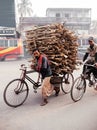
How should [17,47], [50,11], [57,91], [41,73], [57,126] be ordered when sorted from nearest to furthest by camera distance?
1. [57,126]
2. [41,73]
3. [57,91]
4. [17,47]
5. [50,11]

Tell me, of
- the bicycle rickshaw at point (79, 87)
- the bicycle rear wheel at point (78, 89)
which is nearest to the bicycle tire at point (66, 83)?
the bicycle rickshaw at point (79, 87)

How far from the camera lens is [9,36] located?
3162 cm

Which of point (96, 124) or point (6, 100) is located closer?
point (96, 124)

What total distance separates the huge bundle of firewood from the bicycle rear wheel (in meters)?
0.48

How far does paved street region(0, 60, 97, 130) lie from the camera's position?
20.4 ft

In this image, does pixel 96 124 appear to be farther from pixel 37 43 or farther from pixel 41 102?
pixel 37 43

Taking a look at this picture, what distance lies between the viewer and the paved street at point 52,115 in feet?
20.4

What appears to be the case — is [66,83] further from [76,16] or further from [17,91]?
[76,16]

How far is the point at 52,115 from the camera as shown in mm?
7062

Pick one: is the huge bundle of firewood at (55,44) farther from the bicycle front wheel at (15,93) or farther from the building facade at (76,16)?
the building facade at (76,16)

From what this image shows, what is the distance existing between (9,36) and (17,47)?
1.51 m

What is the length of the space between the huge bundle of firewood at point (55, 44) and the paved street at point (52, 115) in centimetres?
103

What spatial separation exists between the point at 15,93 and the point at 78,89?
72.7 inches

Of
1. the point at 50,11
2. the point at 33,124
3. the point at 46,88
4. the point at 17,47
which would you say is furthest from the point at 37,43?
the point at 50,11
